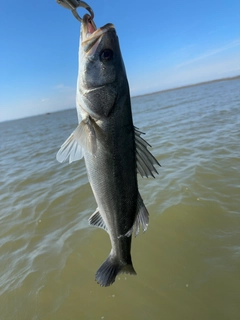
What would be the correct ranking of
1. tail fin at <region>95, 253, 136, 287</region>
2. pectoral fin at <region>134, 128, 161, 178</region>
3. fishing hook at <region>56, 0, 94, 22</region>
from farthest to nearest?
1. tail fin at <region>95, 253, 136, 287</region>
2. pectoral fin at <region>134, 128, 161, 178</region>
3. fishing hook at <region>56, 0, 94, 22</region>

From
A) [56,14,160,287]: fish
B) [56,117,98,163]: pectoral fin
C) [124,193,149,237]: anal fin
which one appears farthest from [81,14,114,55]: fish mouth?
A: [124,193,149,237]: anal fin

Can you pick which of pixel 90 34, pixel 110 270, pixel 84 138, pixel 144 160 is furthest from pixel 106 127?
pixel 110 270

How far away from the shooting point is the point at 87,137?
5.97 ft

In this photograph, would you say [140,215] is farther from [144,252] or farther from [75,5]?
[144,252]

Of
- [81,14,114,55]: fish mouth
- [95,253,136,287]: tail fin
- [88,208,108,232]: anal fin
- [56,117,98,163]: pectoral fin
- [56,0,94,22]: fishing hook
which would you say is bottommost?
[95,253,136,287]: tail fin

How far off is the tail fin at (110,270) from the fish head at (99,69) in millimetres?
1462

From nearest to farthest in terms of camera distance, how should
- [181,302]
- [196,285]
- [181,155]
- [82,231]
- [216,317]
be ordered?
[216,317] → [181,302] → [196,285] → [82,231] → [181,155]

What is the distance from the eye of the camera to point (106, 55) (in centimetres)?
187

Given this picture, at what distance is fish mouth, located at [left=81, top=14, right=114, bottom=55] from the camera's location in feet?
5.95

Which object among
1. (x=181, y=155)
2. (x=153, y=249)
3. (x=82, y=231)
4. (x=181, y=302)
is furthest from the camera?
(x=181, y=155)

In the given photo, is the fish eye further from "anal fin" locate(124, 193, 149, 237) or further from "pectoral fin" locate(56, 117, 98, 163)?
"anal fin" locate(124, 193, 149, 237)

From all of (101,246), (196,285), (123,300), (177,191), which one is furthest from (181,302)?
(177,191)

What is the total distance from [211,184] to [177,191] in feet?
2.94

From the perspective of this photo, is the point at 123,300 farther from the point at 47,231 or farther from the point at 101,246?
the point at 47,231
